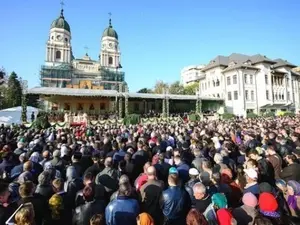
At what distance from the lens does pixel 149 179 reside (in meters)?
4.36

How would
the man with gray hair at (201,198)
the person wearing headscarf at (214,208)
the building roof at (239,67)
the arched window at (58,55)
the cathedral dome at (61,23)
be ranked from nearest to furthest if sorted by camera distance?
the person wearing headscarf at (214,208)
the man with gray hair at (201,198)
the building roof at (239,67)
the arched window at (58,55)
the cathedral dome at (61,23)

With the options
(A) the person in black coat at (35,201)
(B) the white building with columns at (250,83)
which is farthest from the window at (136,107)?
(A) the person in black coat at (35,201)

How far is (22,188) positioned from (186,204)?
7.79 ft

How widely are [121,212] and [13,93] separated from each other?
6175cm

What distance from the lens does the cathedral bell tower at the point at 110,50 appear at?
83.6 m

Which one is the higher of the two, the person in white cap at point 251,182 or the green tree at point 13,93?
the green tree at point 13,93

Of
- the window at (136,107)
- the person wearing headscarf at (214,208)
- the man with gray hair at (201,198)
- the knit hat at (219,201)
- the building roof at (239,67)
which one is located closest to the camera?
the person wearing headscarf at (214,208)

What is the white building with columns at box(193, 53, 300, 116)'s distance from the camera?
152 ft

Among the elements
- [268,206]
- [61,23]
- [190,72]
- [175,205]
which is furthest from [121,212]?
[190,72]

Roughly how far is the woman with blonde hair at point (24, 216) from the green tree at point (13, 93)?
60.1 metres

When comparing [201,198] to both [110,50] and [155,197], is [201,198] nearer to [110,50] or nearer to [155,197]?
[155,197]

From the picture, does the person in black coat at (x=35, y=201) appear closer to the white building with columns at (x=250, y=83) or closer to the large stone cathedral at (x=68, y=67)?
the white building with columns at (x=250, y=83)

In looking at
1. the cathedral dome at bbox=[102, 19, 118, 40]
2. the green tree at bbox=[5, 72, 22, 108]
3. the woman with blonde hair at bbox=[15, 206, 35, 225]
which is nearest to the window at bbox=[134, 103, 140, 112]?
the green tree at bbox=[5, 72, 22, 108]

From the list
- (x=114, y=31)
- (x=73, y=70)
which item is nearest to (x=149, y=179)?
(x=73, y=70)
